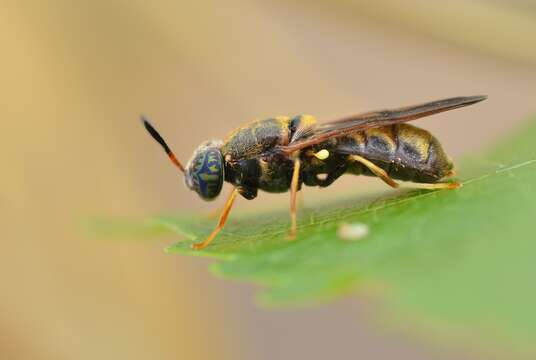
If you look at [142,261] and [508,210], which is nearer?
[508,210]

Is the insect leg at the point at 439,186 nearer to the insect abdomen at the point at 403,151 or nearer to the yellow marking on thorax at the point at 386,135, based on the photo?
the insect abdomen at the point at 403,151

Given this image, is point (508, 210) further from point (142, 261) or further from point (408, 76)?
point (408, 76)

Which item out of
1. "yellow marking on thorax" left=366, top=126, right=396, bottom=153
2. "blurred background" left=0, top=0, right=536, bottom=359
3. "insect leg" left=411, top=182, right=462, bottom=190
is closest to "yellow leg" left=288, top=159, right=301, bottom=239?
"yellow marking on thorax" left=366, top=126, right=396, bottom=153

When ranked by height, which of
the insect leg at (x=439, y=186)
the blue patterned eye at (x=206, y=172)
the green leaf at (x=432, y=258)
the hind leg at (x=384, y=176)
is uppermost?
the blue patterned eye at (x=206, y=172)

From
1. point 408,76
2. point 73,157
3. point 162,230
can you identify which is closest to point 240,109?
point 73,157

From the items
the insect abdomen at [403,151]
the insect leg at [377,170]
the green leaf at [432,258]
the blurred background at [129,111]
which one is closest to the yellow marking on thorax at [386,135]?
the insect abdomen at [403,151]

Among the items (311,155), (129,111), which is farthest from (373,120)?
(129,111)

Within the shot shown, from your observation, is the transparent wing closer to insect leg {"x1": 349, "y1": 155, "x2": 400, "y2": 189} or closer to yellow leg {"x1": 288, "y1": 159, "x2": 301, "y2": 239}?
yellow leg {"x1": 288, "y1": 159, "x2": 301, "y2": 239}
